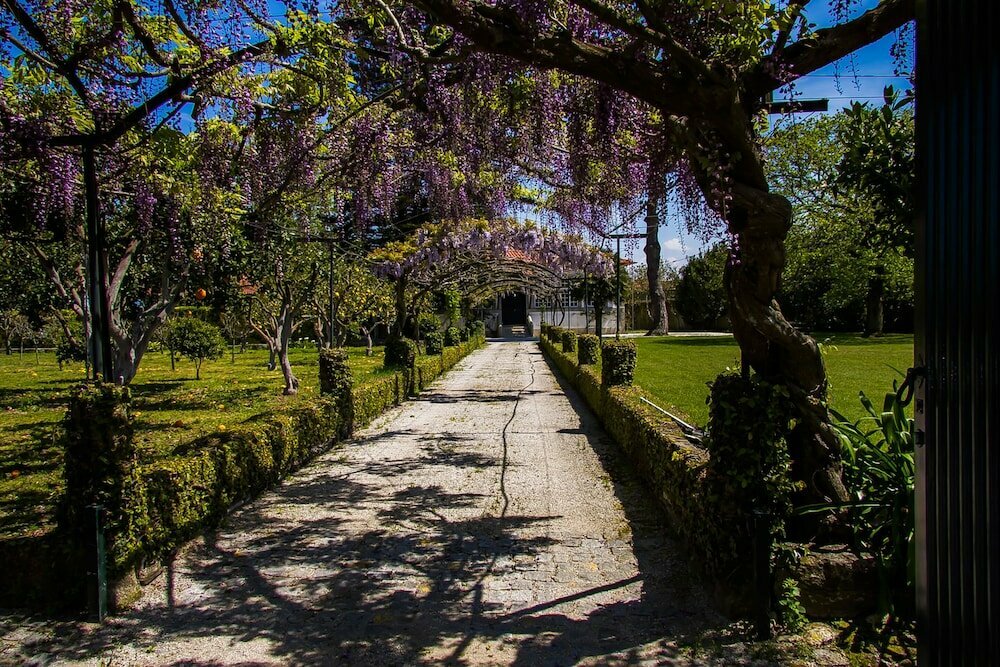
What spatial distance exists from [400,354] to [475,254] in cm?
332

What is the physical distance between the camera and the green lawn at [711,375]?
30.5 feet

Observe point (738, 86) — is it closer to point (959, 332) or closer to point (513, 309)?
point (959, 332)

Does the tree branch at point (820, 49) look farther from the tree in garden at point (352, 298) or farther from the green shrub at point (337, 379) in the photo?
the tree in garden at point (352, 298)

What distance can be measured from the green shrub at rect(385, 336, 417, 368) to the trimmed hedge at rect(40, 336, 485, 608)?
6884mm

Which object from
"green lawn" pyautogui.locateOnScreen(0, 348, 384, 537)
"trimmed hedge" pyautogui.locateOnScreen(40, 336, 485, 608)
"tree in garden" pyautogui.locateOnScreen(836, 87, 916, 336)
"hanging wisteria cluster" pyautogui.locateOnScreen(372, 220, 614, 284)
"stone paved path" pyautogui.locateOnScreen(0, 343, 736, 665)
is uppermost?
"hanging wisteria cluster" pyautogui.locateOnScreen(372, 220, 614, 284)

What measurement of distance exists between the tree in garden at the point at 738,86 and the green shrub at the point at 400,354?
10822mm

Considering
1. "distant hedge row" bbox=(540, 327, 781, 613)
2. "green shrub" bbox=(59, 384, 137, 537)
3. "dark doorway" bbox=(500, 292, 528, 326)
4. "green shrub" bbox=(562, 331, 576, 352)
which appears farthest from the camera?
"dark doorway" bbox=(500, 292, 528, 326)

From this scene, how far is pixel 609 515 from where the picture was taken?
5406mm

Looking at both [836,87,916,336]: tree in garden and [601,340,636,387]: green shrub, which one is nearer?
[836,87,916,336]: tree in garden

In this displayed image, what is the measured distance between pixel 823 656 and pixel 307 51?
5.65 m

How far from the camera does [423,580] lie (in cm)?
409

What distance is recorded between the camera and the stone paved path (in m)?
3.25

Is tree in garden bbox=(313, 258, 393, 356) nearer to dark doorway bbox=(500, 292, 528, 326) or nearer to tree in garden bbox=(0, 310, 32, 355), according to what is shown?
tree in garden bbox=(0, 310, 32, 355)

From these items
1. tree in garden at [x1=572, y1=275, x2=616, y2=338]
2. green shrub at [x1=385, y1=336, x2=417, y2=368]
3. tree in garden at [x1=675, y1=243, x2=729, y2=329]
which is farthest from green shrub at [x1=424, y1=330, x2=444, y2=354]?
tree in garden at [x1=675, y1=243, x2=729, y2=329]
